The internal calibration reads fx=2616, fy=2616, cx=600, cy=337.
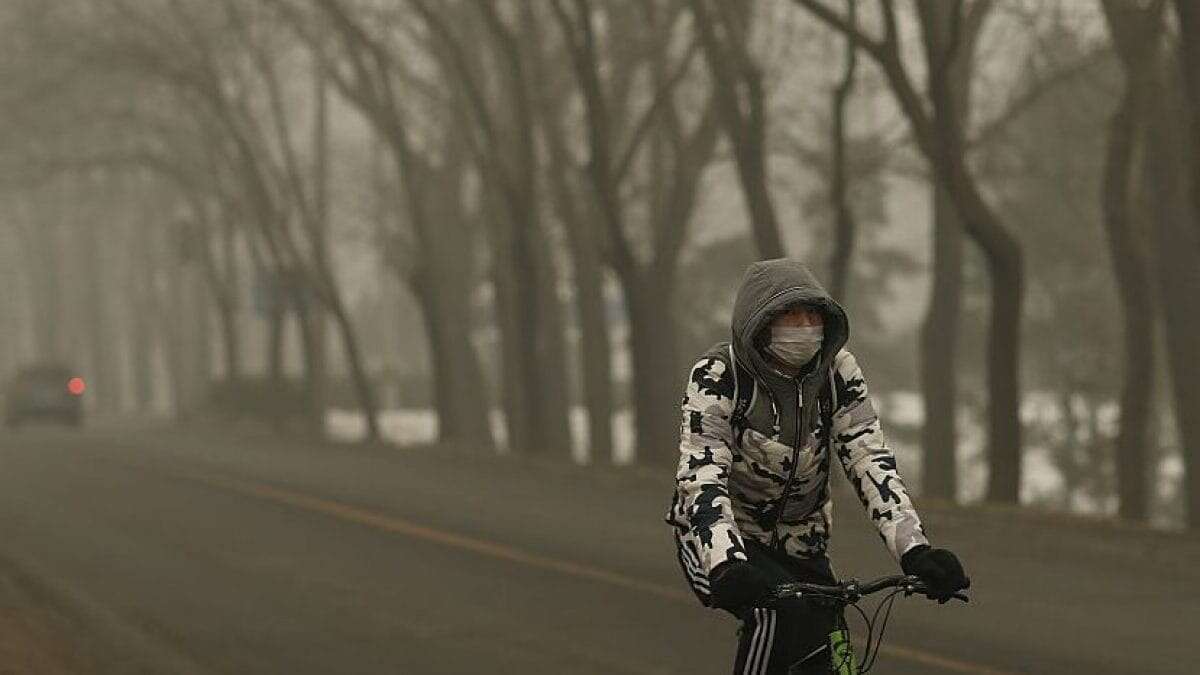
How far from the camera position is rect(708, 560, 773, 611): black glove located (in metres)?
5.77

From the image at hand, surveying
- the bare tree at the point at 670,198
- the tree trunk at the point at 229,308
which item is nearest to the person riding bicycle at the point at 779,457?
the bare tree at the point at 670,198

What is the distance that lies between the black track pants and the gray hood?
38 cm

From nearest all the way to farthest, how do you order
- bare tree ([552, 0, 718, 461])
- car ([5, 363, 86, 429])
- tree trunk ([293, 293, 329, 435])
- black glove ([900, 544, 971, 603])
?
1. black glove ([900, 544, 971, 603])
2. bare tree ([552, 0, 718, 461])
3. tree trunk ([293, 293, 329, 435])
4. car ([5, 363, 86, 429])

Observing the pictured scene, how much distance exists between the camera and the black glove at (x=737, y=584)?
5.77m

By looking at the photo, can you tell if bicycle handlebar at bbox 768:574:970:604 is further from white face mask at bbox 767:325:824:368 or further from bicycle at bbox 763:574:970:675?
white face mask at bbox 767:325:824:368

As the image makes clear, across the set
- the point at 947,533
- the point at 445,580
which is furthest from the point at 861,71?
the point at 445,580

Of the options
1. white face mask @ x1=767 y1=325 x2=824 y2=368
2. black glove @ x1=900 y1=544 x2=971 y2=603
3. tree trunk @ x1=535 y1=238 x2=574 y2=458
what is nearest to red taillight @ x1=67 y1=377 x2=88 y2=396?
tree trunk @ x1=535 y1=238 x2=574 y2=458

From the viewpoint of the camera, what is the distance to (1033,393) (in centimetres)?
6881

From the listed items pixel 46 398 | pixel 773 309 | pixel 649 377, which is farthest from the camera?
pixel 46 398

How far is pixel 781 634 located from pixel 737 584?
472 mm

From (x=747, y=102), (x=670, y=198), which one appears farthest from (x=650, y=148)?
(x=747, y=102)

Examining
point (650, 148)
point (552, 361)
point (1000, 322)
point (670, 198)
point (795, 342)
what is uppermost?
point (650, 148)

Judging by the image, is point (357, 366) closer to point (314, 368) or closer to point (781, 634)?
point (314, 368)

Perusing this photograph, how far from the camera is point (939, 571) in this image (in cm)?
573
